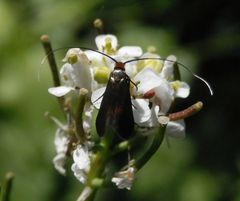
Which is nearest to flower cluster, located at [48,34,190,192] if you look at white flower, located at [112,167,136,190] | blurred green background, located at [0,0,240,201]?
white flower, located at [112,167,136,190]

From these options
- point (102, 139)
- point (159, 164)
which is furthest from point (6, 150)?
point (102, 139)

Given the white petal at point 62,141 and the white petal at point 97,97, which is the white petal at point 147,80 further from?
the white petal at point 62,141

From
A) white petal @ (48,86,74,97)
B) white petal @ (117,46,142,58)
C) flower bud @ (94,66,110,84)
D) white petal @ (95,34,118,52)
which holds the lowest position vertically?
white petal @ (48,86,74,97)

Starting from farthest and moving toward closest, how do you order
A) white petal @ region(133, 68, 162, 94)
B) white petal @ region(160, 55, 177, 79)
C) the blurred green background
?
the blurred green background < white petal @ region(160, 55, 177, 79) < white petal @ region(133, 68, 162, 94)

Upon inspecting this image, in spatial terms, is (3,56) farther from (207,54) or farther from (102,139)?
(102,139)

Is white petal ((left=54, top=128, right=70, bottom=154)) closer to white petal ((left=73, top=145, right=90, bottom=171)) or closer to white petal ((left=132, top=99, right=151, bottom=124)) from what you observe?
white petal ((left=73, top=145, right=90, bottom=171))

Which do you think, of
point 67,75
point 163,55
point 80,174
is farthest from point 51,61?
point 163,55
